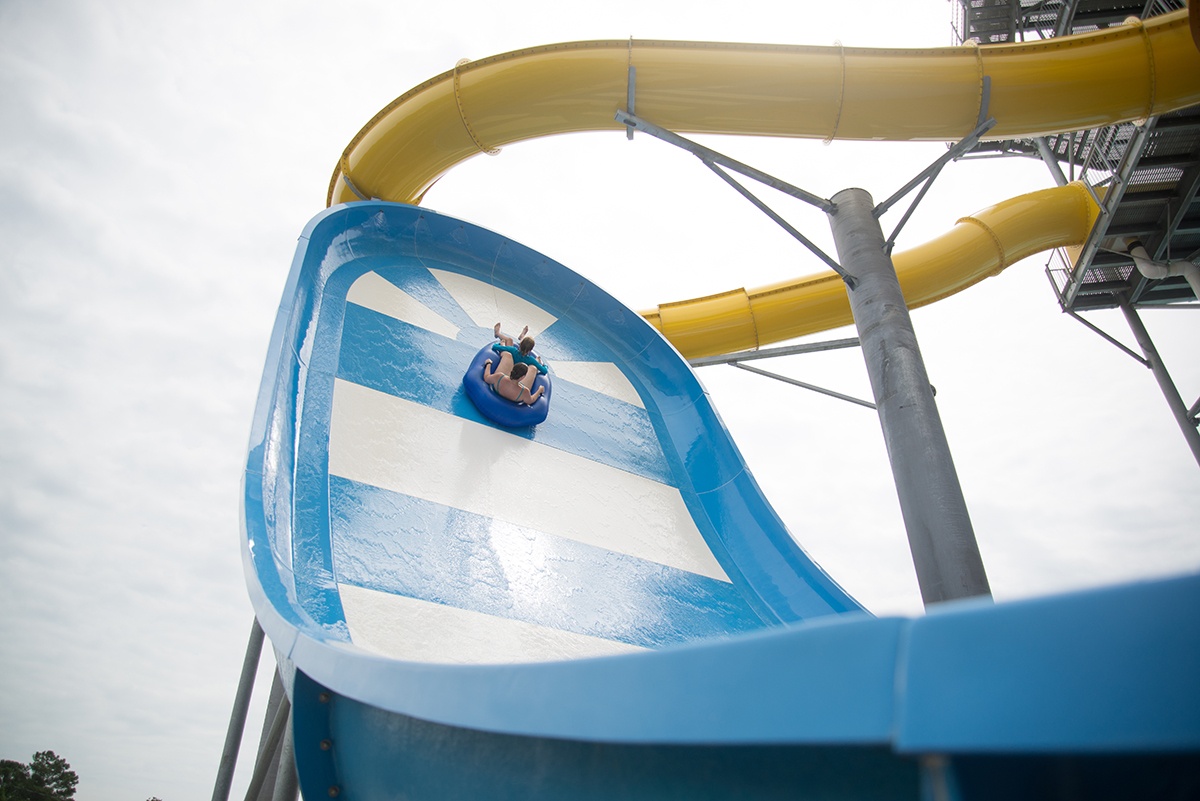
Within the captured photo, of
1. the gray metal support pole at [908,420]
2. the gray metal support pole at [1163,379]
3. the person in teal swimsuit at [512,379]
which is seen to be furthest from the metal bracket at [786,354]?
the gray metal support pole at [1163,379]

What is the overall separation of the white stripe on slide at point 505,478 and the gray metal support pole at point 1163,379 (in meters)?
6.44

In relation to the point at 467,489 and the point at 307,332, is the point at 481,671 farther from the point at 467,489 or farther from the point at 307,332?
the point at 307,332

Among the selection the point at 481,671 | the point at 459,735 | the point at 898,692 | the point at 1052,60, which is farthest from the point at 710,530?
the point at 1052,60

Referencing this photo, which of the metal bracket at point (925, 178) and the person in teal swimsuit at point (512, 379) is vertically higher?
the metal bracket at point (925, 178)

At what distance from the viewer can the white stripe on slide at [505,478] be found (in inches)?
105

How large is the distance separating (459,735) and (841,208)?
3694 mm

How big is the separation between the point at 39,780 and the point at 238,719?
22.3 metres

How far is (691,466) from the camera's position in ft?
12.0

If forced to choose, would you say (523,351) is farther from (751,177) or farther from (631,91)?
(631,91)

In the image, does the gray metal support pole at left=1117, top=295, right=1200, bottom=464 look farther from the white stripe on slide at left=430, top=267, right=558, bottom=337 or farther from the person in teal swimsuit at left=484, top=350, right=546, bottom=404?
the person in teal swimsuit at left=484, top=350, right=546, bottom=404

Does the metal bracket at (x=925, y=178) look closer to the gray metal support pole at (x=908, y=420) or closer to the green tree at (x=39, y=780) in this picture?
the gray metal support pole at (x=908, y=420)

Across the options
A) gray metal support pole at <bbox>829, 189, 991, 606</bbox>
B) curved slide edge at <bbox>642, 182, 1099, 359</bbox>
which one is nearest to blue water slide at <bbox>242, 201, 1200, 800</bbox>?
gray metal support pole at <bbox>829, 189, 991, 606</bbox>

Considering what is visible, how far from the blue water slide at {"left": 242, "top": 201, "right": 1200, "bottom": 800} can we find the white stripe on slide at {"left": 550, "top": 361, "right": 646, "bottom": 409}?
0.07ft

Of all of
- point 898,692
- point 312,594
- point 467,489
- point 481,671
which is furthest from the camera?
point 467,489
